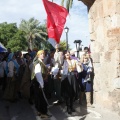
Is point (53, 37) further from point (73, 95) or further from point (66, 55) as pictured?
point (73, 95)

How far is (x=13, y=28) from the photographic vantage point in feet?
187

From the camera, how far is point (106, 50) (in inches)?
362

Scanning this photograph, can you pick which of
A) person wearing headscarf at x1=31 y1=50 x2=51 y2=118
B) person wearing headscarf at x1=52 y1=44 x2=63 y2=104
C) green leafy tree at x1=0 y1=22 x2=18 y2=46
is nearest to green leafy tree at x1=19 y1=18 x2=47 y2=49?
green leafy tree at x1=0 y1=22 x2=18 y2=46

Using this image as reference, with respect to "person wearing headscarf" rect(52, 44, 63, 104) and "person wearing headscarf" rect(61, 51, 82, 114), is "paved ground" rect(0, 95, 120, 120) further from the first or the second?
"person wearing headscarf" rect(52, 44, 63, 104)

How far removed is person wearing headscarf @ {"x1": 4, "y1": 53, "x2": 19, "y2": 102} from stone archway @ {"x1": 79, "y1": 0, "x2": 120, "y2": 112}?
9.00 feet

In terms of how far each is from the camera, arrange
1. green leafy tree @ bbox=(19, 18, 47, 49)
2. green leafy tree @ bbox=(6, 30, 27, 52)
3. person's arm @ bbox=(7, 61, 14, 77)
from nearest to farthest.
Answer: person's arm @ bbox=(7, 61, 14, 77), green leafy tree @ bbox=(6, 30, 27, 52), green leafy tree @ bbox=(19, 18, 47, 49)

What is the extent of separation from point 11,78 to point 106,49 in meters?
3.55

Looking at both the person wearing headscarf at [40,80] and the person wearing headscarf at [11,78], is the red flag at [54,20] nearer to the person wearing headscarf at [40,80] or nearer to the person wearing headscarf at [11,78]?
the person wearing headscarf at [11,78]

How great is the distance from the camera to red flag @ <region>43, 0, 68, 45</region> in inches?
400

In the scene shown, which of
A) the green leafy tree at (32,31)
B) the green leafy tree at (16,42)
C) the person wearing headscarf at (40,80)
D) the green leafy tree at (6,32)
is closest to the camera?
A: the person wearing headscarf at (40,80)

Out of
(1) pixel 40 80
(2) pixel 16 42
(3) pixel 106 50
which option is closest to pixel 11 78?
(1) pixel 40 80

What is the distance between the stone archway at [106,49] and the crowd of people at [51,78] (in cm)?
42

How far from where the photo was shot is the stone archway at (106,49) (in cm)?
877

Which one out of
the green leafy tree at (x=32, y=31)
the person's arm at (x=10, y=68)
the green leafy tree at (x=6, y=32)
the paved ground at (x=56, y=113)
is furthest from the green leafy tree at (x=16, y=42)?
the paved ground at (x=56, y=113)
